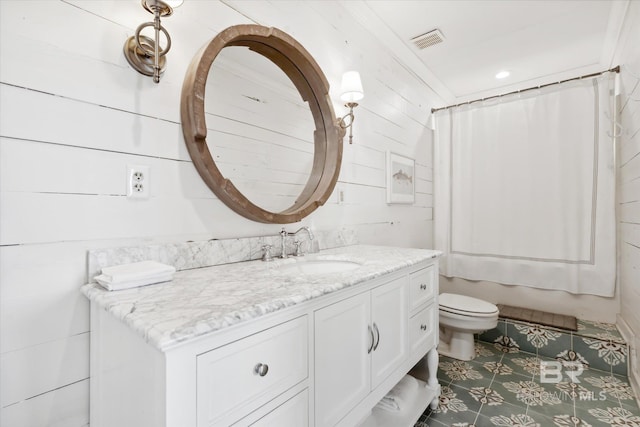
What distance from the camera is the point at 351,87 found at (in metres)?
1.68

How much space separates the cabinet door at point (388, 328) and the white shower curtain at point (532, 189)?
71.3 inches

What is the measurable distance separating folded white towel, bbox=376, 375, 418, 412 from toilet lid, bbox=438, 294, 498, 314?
77cm

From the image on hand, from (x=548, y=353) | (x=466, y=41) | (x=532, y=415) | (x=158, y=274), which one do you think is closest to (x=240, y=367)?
(x=158, y=274)

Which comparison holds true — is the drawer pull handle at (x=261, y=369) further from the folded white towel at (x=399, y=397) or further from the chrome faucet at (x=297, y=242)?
the folded white towel at (x=399, y=397)

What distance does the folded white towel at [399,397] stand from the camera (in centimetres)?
148

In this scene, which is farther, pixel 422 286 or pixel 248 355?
pixel 422 286

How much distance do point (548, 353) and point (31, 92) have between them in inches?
124

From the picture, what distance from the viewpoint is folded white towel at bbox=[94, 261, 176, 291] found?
774 millimetres

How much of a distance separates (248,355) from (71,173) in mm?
700

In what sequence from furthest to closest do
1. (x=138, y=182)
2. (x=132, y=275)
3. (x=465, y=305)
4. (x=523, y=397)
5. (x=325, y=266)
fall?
(x=465, y=305)
(x=523, y=397)
(x=325, y=266)
(x=138, y=182)
(x=132, y=275)

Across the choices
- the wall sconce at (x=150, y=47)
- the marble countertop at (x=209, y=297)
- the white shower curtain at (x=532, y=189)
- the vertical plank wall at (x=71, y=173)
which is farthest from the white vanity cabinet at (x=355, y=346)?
the white shower curtain at (x=532, y=189)

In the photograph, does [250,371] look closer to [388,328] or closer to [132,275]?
[132,275]

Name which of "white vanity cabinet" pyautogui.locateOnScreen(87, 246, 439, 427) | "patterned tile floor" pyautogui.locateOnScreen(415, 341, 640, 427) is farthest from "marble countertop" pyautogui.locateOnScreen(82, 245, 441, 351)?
"patterned tile floor" pyautogui.locateOnScreen(415, 341, 640, 427)

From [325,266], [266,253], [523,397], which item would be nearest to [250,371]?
[266,253]
